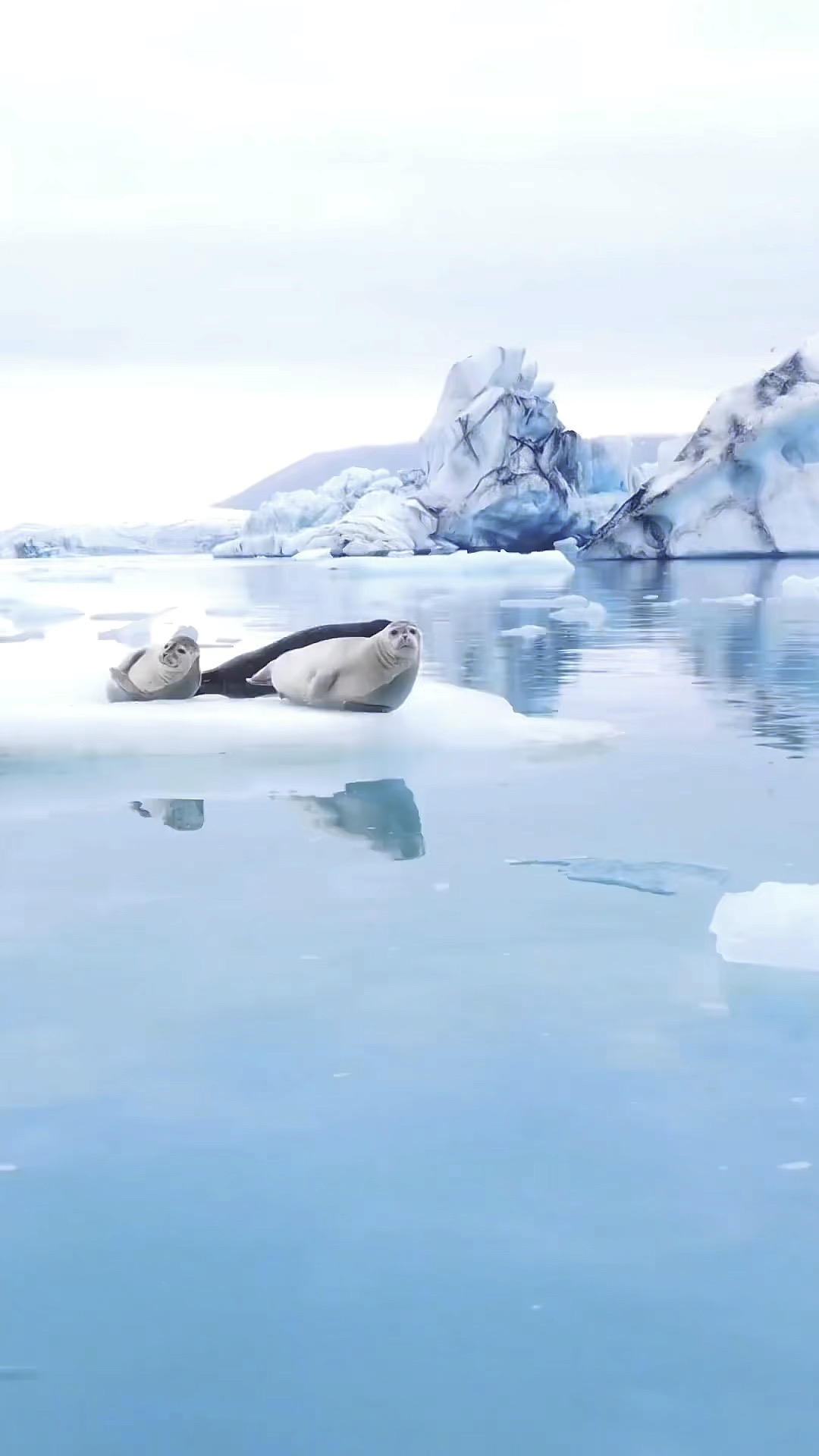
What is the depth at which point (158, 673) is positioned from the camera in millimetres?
6270

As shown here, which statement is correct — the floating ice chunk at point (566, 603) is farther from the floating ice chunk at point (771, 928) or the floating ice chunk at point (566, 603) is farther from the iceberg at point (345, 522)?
the iceberg at point (345, 522)

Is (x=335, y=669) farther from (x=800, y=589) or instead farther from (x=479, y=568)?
(x=479, y=568)

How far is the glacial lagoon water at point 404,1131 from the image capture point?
153 centimetres

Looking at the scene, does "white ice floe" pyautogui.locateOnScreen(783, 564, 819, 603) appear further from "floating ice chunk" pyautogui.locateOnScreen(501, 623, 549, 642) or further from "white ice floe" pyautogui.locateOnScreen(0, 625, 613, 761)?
"white ice floe" pyautogui.locateOnScreen(0, 625, 613, 761)

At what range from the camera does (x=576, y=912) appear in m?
3.28

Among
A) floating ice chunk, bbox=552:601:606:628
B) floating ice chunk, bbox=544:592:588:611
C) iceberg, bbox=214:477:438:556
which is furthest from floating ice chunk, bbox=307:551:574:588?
floating ice chunk, bbox=552:601:606:628

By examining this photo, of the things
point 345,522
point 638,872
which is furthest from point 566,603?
point 345,522

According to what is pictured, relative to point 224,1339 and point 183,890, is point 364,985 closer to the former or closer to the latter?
point 183,890

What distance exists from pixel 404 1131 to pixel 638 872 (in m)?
1.65

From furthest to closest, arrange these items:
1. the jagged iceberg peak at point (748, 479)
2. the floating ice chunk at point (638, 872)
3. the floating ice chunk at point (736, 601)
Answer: the jagged iceberg peak at point (748, 479) < the floating ice chunk at point (736, 601) < the floating ice chunk at point (638, 872)

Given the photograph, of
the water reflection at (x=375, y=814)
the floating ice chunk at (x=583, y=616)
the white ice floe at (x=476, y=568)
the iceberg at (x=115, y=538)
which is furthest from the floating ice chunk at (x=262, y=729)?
the iceberg at (x=115, y=538)

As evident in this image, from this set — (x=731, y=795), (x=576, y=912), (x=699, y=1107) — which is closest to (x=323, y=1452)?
(x=699, y=1107)

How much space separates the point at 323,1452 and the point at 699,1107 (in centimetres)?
92

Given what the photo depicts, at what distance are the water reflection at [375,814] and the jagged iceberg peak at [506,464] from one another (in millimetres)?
32991
